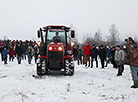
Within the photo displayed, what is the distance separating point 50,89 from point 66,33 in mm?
4668

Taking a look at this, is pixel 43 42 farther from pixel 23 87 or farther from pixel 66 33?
pixel 23 87

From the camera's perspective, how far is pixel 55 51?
943 centimetres

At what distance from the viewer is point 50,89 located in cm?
663

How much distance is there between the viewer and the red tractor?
9.48 m

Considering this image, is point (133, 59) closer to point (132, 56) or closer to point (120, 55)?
point (132, 56)

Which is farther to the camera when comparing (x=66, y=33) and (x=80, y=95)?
(x=66, y=33)

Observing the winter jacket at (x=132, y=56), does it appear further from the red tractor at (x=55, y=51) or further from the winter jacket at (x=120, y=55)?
the red tractor at (x=55, y=51)

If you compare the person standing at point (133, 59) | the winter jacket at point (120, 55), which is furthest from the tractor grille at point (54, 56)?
the person standing at point (133, 59)

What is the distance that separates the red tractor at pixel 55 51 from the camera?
948 cm

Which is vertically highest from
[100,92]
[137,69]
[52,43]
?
[52,43]

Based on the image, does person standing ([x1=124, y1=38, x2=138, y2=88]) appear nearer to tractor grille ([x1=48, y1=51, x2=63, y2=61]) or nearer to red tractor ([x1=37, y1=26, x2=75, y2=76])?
red tractor ([x1=37, y1=26, x2=75, y2=76])

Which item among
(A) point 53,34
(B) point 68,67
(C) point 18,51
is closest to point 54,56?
(B) point 68,67

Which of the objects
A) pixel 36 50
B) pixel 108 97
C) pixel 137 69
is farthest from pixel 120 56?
pixel 36 50

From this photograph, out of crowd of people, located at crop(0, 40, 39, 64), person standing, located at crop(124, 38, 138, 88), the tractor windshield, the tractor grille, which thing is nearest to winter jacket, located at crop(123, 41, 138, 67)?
person standing, located at crop(124, 38, 138, 88)
